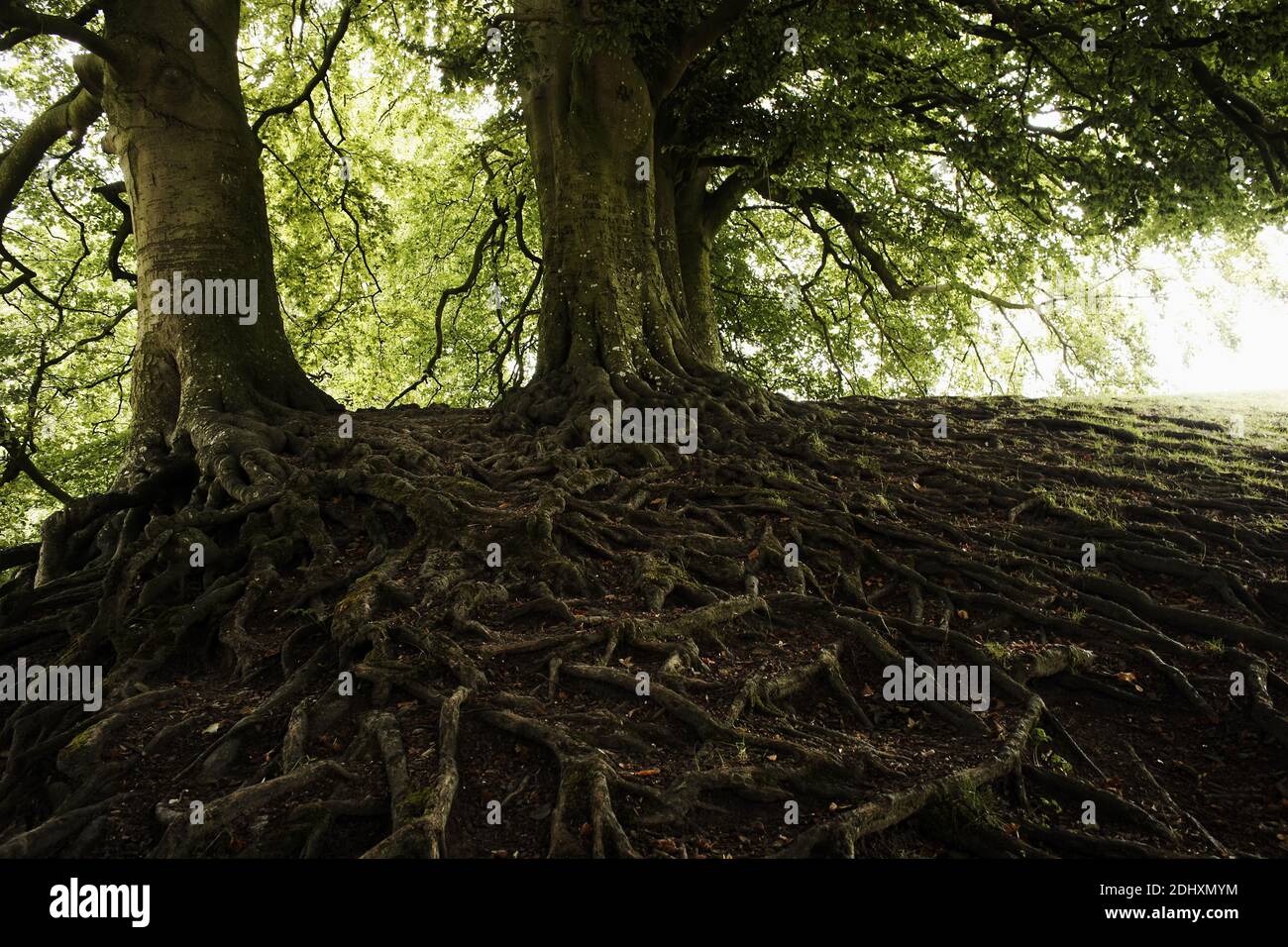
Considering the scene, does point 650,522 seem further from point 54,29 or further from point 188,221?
point 54,29

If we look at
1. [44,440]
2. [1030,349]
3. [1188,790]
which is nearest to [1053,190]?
[1030,349]

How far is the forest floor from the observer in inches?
157

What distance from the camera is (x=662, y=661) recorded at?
205 inches

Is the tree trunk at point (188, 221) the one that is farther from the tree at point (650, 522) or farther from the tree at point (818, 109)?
the tree at point (818, 109)

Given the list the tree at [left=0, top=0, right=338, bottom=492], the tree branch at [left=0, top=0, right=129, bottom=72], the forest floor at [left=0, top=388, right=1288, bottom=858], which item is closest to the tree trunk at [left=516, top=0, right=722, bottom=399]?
the forest floor at [left=0, top=388, right=1288, bottom=858]

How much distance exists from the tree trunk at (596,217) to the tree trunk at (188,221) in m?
2.96

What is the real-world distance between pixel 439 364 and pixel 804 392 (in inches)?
344

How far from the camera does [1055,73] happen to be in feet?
31.5

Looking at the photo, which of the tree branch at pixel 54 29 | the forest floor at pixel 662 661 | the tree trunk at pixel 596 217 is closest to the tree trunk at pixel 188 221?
the tree branch at pixel 54 29

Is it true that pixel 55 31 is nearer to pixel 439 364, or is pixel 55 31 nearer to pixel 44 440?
pixel 44 440

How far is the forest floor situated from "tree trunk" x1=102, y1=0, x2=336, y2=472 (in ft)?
3.43

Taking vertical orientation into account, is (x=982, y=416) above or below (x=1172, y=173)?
below

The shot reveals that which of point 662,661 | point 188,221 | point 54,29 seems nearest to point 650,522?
point 662,661

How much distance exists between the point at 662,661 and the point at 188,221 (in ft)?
23.1
